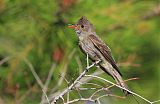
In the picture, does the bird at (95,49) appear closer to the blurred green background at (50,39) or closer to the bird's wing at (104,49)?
the bird's wing at (104,49)

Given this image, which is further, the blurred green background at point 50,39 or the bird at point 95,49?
the blurred green background at point 50,39

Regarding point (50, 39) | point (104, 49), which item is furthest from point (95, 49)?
point (50, 39)

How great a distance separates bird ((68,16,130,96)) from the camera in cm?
437

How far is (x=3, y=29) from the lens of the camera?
5258mm

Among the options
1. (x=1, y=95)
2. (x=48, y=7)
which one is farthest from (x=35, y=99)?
(x=48, y=7)

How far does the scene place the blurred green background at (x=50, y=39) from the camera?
5.15m

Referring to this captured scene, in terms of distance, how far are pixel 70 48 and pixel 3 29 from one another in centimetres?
45

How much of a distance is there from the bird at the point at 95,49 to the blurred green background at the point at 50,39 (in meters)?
0.26

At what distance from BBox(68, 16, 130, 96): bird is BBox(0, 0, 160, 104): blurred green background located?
0.85ft

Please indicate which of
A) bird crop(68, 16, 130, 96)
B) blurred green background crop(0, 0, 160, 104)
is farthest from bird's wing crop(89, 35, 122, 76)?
blurred green background crop(0, 0, 160, 104)

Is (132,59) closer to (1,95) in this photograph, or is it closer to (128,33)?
(128,33)

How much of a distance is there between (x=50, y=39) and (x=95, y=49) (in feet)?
2.79

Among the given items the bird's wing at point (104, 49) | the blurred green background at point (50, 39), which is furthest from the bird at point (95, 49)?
the blurred green background at point (50, 39)

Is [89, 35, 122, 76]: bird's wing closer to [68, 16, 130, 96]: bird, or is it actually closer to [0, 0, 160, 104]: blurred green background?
[68, 16, 130, 96]: bird
